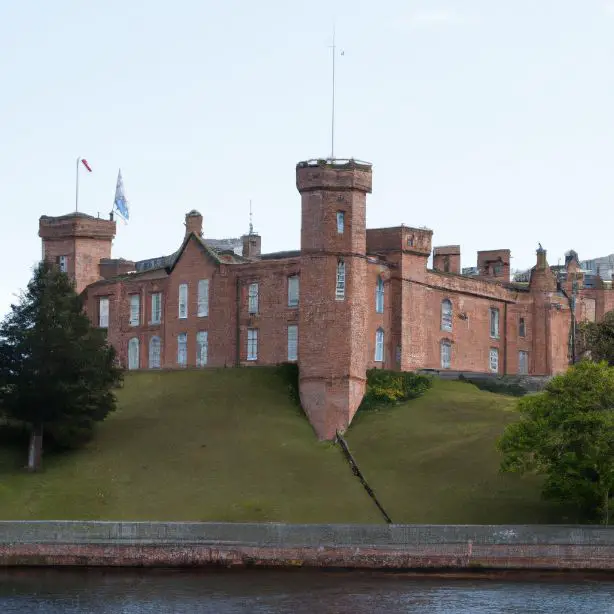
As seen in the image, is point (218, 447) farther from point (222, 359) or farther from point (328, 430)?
point (222, 359)

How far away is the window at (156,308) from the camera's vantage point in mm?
95812

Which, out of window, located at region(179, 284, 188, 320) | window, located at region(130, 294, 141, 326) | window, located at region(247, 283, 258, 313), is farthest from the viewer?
window, located at region(130, 294, 141, 326)

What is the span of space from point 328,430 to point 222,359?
1320cm

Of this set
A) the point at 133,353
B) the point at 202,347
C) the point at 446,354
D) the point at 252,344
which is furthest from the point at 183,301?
the point at 446,354

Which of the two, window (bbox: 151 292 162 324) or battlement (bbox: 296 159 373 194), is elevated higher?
battlement (bbox: 296 159 373 194)

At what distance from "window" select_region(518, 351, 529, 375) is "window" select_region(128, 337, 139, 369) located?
25.0 meters

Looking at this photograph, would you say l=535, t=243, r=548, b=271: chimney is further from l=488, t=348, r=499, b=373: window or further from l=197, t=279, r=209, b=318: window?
l=197, t=279, r=209, b=318: window

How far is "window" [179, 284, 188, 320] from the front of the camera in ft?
307

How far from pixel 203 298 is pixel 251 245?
34.2 feet

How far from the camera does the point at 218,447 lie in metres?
77.1

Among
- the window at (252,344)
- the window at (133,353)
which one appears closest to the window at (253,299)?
the window at (252,344)

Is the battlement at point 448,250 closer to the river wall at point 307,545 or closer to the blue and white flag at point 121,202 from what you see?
the blue and white flag at point 121,202

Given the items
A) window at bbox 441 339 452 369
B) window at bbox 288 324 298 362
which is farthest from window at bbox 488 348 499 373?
window at bbox 288 324 298 362

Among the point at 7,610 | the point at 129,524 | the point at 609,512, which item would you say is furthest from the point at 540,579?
the point at 7,610
